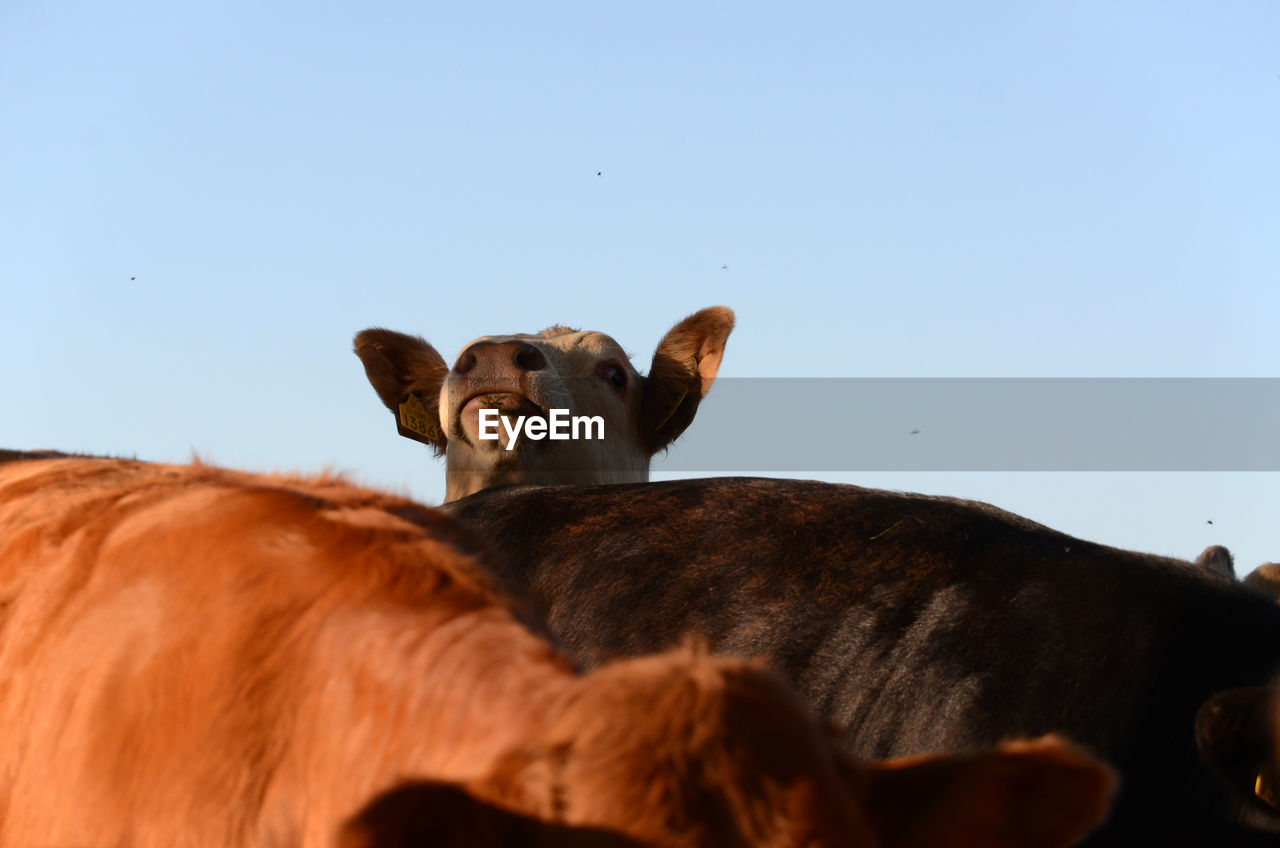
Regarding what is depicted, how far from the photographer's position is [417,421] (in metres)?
8.93

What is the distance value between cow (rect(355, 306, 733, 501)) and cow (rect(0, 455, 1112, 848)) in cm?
518

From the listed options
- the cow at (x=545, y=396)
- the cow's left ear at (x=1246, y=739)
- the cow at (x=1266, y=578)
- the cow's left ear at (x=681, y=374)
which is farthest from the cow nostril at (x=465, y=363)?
the cow's left ear at (x=1246, y=739)

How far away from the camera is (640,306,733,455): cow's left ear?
9.04 meters

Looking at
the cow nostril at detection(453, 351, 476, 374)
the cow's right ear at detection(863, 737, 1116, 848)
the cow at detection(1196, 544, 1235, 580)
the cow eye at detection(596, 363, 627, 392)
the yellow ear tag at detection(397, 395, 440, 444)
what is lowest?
the cow at detection(1196, 544, 1235, 580)

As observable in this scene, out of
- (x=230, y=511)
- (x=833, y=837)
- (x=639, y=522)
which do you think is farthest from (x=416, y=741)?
(x=639, y=522)

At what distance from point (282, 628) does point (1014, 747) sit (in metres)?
1.01

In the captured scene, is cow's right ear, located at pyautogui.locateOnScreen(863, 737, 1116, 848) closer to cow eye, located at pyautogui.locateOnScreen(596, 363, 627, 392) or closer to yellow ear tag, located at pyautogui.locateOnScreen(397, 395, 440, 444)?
cow eye, located at pyautogui.locateOnScreen(596, 363, 627, 392)

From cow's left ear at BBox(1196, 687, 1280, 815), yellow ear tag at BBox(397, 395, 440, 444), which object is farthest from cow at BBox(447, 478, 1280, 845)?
yellow ear tag at BBox(397, 395, 440, 444)

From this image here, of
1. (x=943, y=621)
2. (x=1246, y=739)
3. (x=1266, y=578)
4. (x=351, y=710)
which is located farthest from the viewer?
(x=1266, y=578)

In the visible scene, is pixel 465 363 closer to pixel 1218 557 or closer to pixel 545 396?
pixel 545 396

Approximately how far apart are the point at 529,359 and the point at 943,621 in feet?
13.7

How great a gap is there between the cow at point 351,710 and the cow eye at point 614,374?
5980 mm

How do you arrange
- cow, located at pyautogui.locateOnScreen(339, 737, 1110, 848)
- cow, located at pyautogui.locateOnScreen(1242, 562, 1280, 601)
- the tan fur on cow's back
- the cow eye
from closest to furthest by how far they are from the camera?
cow, located at pyautogui.locateOnScreen(339, 737, 1110, 848)
the tan fur on cow's back
cow, located at pyautogui.locateOnScreen(1242, 562, 1280, 601)
the cow eye

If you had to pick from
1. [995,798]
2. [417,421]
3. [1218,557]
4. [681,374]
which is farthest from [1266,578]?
[995,798]
